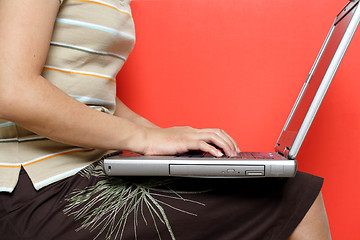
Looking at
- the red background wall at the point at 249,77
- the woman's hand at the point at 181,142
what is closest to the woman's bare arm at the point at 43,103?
the woman's hand at the point at 181,142

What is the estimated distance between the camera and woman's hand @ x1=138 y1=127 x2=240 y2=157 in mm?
625

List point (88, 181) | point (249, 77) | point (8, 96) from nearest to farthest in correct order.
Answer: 1. point (8, 96)
2. point (88, 181)
3. point (249, 77)

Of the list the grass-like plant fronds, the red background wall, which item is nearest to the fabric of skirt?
the grass-like plant fronds

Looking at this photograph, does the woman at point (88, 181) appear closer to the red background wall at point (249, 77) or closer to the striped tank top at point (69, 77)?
the striped tank top at point (69, 77)

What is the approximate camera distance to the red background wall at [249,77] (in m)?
1.11

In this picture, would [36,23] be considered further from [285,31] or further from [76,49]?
[285,31]

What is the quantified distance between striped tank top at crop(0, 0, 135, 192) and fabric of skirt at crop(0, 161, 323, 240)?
0.02 metres

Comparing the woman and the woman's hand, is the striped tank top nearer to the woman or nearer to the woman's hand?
the woman

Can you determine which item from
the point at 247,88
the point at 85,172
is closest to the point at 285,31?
the point at 247,88

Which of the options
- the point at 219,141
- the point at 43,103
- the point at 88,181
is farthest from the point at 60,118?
the point at 219,141

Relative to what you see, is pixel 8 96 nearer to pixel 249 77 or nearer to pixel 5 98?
pixel 5 98

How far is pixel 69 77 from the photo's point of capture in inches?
25.3

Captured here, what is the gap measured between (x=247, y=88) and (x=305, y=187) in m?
0.59

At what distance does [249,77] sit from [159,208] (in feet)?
2.28
